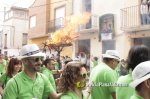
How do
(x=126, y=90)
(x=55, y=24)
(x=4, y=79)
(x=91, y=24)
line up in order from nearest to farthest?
(x=126, y=90), (x=4, y=79), (x=91, y=24), (x=55, y=24)

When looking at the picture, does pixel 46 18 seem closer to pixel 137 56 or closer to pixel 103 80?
pixel 103 80

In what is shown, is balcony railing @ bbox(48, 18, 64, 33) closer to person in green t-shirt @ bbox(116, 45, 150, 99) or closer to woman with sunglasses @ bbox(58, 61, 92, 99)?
person in green t-shirt @ bbox(116, 45, 150, 99)

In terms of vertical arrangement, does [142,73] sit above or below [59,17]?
below

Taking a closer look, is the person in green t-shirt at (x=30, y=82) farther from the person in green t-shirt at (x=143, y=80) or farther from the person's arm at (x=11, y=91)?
the person in green t-shirt at (x=143, y=80)

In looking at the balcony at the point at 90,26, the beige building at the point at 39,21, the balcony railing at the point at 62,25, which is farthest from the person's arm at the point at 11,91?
the beige building at the point at 39,21

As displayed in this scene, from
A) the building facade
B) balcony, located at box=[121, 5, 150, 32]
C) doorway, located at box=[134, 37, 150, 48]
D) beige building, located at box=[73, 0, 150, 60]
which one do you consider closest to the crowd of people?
beige building, located at box=[73, 0, 150, 60]

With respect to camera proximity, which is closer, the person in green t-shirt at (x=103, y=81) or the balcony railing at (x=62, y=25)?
the person in green t-shirt at (x=103, y=81)

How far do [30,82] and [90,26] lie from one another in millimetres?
15717

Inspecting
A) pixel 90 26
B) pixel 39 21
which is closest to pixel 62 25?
pixel 90 26

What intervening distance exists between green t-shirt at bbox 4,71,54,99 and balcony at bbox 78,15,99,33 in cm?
1451

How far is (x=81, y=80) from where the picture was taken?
2695 mm

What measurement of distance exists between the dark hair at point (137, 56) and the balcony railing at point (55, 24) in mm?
18066

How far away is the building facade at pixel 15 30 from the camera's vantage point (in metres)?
34.5

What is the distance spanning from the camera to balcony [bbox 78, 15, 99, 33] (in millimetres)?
17925
